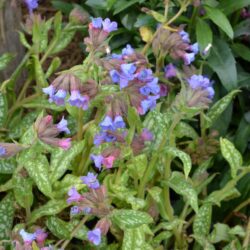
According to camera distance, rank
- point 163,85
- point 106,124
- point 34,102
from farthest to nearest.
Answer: point 34,102
point 163,85
point 106,124

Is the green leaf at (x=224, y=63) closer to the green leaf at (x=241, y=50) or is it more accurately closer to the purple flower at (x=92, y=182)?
the green leaf at (x=241, y=50)

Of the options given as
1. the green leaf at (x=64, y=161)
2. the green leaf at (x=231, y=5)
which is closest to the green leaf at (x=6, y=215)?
the green leaf at (x=64, y=161)

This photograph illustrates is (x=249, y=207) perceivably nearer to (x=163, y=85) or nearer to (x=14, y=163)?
(x=163, y=85)

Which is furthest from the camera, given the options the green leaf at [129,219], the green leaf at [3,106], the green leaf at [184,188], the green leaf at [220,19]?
the green leaf at [220,19]

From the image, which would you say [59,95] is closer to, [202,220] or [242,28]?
[202,220]

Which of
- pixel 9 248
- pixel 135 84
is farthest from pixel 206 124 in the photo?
pixel 9 248

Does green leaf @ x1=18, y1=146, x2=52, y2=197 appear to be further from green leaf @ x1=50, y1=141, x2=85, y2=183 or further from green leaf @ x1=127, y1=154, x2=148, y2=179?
green leaf @ x1=127, y1=154, x2=148, y2=179
